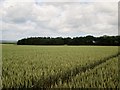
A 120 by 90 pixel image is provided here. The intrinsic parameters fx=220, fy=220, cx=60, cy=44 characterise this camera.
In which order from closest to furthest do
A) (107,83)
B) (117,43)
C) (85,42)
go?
(107,83)
(117,43)
(85,42)

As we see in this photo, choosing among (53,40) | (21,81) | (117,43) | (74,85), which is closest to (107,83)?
(74,85)

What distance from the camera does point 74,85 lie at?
531cm

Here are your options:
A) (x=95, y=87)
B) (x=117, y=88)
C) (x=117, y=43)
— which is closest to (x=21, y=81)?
(x=95, y=87)

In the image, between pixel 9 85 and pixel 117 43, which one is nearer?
pixel 9 85

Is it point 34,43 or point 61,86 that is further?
point 34,43

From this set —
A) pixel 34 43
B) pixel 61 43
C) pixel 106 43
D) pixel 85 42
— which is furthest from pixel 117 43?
pixel 34 43

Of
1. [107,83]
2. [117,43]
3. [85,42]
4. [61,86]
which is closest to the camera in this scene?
[61,86]

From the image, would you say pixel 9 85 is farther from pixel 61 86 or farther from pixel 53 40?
pixel 53 40

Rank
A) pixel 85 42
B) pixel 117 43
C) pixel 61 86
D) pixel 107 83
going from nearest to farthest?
pixel 61 86, pixel 107 83, pixel 117 43, pixel 85 42

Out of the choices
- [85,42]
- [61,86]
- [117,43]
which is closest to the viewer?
[61,86]

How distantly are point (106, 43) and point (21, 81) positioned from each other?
183 ft

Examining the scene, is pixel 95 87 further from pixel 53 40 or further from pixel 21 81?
pixel 53 40

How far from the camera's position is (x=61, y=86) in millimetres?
5227

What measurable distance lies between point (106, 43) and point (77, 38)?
8675 millimetres
